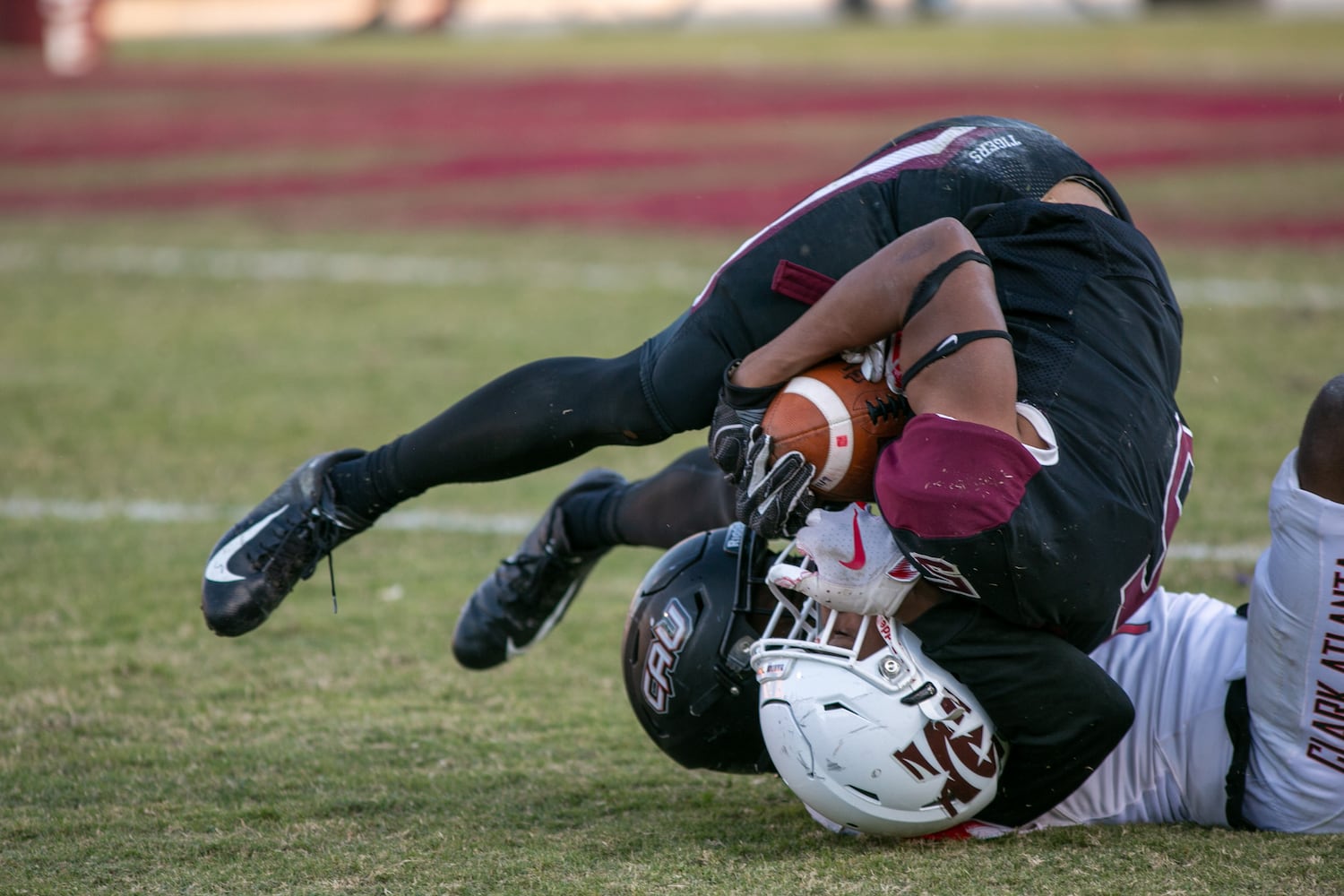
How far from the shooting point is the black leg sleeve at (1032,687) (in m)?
2.67

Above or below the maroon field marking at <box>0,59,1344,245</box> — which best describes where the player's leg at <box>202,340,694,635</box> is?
above

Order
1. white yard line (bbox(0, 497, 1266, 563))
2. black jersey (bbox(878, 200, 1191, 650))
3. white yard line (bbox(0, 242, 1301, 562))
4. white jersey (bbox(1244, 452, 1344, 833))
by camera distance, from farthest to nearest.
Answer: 1. white yard line (bbox(0, 242, 1301, 562))
2. white yard line (bbox(0, 497, 1266, 563))
3. white jersey (bbox(1244, 452, 1344, 833))
4. black jersey (bbox(878, 200, 1191, 650))

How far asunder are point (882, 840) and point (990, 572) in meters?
0.61

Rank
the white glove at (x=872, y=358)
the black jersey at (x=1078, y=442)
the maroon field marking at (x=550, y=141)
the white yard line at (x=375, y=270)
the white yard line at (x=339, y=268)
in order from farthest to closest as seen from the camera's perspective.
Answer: the maroon field marking at (x=550, y=141) < the white yard line at (x=339, y=268) < the white yard line at (x=375, y=270) < the white glove at (x=872, y=358) < the black jersey at (x=1078, y=442)

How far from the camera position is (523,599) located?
3602 millimetres

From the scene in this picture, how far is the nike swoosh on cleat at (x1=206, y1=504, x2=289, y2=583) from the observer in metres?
3.19

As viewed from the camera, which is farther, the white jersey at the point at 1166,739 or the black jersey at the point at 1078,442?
the white jersey at the point at 1166,739

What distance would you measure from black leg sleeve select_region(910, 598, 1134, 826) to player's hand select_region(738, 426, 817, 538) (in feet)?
1.03

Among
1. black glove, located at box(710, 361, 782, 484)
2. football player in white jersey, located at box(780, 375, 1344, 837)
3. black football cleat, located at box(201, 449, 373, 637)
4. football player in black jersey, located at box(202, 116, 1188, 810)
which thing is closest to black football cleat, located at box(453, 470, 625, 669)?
football player in black jersey, located at box(202, 116, 1188, 810)

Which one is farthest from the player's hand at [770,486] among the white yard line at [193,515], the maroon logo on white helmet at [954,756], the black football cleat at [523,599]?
the white yard line at [193,515]

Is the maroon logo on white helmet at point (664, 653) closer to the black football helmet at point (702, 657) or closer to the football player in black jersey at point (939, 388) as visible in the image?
the black football helmet at point (702, 657)

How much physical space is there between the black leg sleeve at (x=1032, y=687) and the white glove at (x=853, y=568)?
0.10m

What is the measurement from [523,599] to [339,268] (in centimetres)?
607

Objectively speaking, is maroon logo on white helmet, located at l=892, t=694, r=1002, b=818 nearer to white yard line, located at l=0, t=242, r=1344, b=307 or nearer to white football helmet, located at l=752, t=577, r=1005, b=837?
white football helmet, located at l=752, t=577, r=1005, b=837
